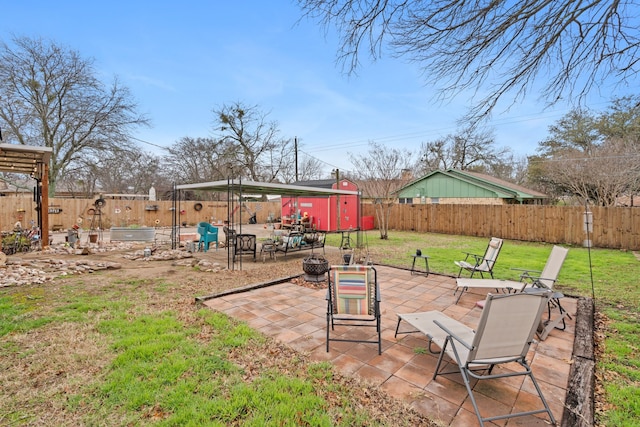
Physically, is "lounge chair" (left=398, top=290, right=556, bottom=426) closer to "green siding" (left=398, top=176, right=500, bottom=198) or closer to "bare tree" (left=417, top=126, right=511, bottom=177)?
"green siding" (left=398, top=176, right=500, bottom=198)

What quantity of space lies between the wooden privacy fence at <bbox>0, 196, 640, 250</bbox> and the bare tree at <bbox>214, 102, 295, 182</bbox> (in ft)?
18.6

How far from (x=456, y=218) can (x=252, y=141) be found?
61.7 ft

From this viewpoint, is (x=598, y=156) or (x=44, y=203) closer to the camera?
(x=44, y=203)

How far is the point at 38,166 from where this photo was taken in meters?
9.05

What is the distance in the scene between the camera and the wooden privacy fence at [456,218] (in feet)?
34.6

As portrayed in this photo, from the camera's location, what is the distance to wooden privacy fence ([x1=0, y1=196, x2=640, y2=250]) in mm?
10531

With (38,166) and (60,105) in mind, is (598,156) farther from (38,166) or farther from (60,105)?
(60,105)

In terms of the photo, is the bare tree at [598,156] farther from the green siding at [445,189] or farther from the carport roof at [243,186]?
the carport roof at [243,186]

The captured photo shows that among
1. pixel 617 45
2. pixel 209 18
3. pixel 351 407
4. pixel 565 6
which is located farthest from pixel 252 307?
pixel 209 18

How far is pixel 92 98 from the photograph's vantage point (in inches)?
704

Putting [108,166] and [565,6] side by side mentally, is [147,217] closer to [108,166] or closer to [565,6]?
[108,166]

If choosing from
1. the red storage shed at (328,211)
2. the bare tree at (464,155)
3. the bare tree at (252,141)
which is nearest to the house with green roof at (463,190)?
the red storage shed at (328,211)

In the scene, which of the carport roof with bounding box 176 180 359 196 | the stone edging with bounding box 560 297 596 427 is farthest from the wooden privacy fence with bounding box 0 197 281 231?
the stone edging with bounding box 560 297 596 427

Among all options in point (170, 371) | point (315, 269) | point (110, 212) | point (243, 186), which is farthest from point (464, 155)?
point (170, 371)
